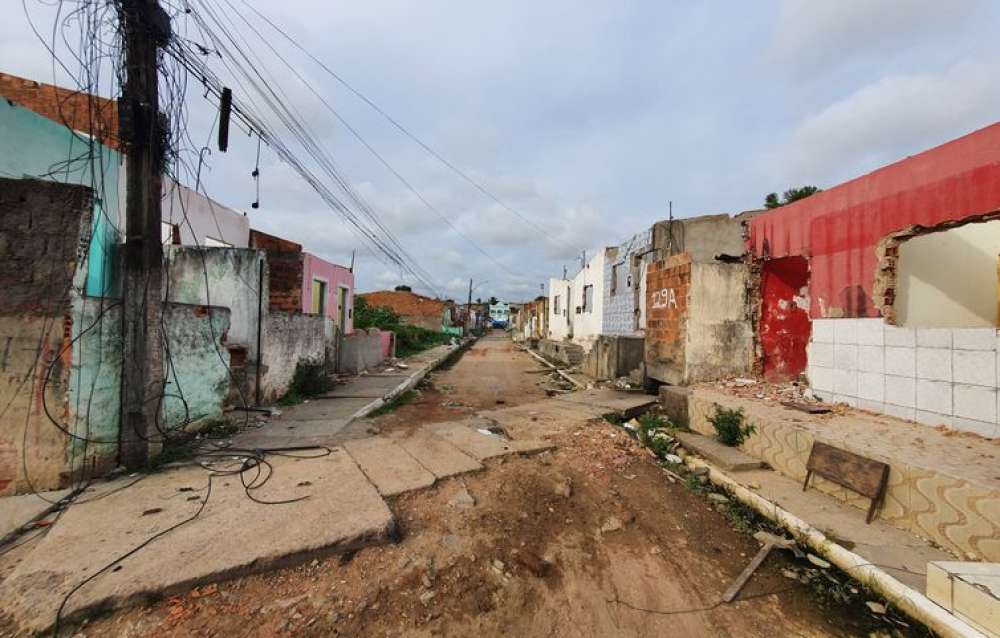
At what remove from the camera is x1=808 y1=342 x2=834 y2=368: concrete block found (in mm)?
5398

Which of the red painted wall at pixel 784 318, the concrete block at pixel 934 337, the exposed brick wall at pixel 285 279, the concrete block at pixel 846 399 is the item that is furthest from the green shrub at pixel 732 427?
the exposed brick wall at pixel 285 279

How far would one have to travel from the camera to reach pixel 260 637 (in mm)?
2121

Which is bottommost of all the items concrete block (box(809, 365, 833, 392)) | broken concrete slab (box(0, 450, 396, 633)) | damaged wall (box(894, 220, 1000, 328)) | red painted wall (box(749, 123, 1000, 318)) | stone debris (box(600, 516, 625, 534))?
stone debris (box(600, 516, 625, 534))

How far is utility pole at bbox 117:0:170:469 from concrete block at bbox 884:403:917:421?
25.9ft

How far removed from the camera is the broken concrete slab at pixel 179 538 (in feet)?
7.42

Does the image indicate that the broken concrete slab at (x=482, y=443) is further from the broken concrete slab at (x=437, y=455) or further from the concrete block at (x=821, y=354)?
the concrete block at (x=821, y=354)

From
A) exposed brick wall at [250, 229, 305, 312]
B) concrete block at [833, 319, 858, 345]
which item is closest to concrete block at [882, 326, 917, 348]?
concrete block at [833, 319, 858, 345]

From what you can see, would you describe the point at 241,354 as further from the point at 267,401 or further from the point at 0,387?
the point at 0,387

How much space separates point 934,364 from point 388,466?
568cm

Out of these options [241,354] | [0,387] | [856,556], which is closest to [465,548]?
[856,556]

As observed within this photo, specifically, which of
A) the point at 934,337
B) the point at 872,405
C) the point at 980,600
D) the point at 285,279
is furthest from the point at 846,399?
the point at 285,279

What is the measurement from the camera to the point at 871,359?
4836 millimetres

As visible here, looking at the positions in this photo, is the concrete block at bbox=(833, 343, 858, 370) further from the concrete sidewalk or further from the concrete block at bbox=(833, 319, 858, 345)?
the concrete sidewalk

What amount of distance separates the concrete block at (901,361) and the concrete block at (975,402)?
0.43 metres
